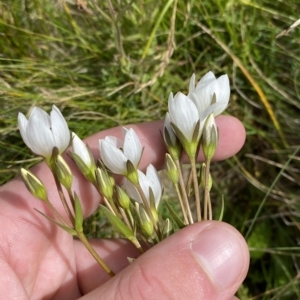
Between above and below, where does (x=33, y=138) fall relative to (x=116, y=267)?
above

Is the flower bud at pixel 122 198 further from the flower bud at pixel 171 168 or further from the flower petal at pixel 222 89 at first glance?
the flower petal at pixel 222 89

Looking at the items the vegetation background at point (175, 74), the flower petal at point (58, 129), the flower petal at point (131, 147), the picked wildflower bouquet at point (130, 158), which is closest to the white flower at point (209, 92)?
the picked wildflower bouquet at point (130, 158)

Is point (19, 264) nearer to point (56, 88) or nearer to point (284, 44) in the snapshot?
point (56, 88)

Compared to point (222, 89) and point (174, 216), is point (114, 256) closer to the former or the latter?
point (174, 216)

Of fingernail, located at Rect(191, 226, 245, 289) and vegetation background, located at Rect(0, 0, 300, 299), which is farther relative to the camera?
vegetation background, located at Rect(0, 0, 300, 299)

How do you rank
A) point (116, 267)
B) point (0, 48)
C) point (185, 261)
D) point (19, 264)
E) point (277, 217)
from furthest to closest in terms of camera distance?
1. point (277, 217)
2. point (0, 48)
3. point (116, 267)
4. point (19, 264)
5. point (185, 261)

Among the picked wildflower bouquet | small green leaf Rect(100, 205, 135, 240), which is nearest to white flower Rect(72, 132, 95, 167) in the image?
the picked wildflower bouquet

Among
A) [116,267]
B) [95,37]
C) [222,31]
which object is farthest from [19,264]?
[222,31]

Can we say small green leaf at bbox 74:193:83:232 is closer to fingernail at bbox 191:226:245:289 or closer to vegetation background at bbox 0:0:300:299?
fingernail at bbox 191:226:245:289
